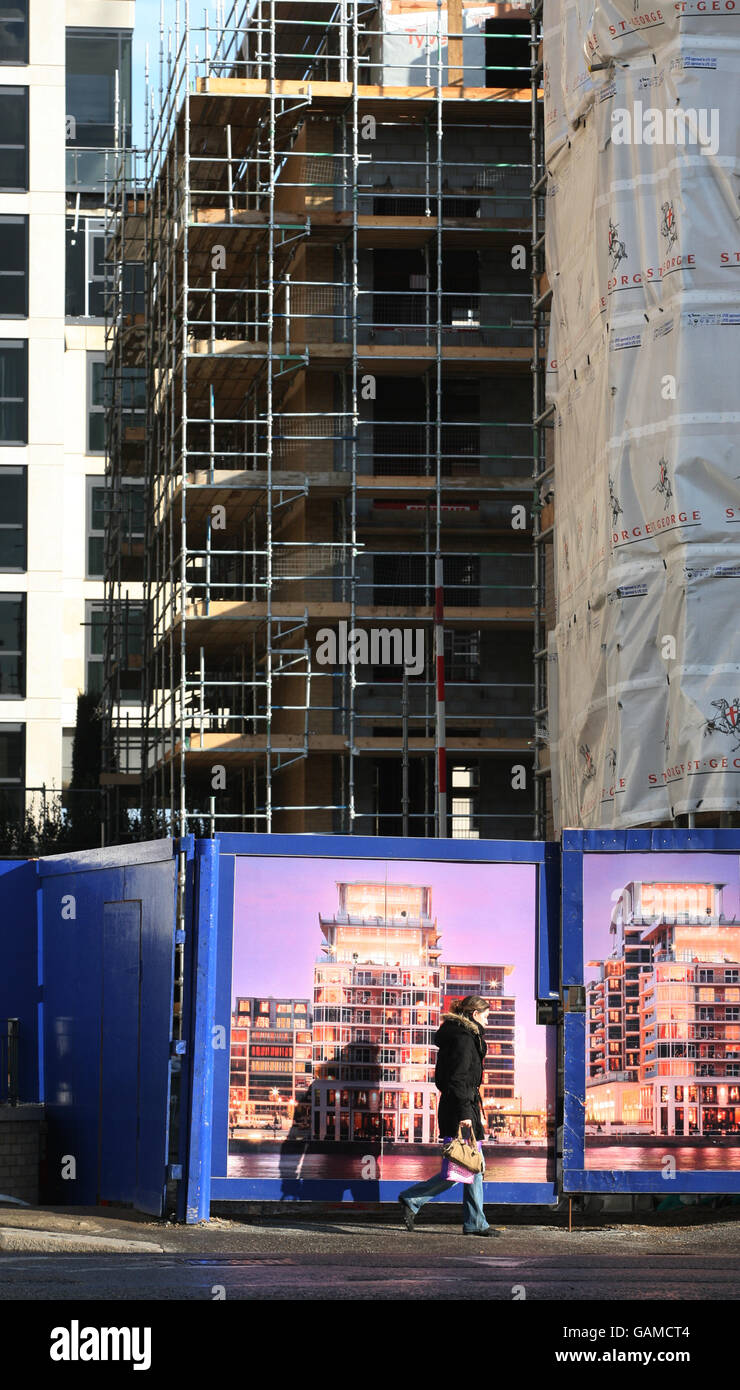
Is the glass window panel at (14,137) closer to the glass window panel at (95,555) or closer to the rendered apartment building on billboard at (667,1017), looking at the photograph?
the glass window panel at (95,555)

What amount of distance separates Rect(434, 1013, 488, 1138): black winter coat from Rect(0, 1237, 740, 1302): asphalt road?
0.98 meters

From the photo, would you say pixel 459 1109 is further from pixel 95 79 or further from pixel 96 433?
pixel 96 433

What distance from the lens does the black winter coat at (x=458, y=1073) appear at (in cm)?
1287

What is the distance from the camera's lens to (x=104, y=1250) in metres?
11.7

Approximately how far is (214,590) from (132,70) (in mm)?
21338

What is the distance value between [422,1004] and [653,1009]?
145 cm

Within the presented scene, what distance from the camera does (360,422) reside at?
119 ft

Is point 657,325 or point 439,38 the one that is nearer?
point 657,325

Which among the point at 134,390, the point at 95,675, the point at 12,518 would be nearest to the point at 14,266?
the point at 12,518

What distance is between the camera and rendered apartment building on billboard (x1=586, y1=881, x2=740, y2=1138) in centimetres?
1334

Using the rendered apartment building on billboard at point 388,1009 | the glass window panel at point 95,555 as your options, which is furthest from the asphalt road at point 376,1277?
the glass window panel at point 95,555
